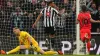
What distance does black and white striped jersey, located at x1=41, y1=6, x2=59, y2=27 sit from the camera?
816 inches

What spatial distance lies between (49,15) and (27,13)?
6.18 ft

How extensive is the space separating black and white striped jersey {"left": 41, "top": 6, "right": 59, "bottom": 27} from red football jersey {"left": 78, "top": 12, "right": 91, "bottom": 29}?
1051 millimetres

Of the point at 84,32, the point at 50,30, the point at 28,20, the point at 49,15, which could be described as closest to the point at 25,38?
the point at 50,30

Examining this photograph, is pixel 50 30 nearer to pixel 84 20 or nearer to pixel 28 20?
pixel 84 20

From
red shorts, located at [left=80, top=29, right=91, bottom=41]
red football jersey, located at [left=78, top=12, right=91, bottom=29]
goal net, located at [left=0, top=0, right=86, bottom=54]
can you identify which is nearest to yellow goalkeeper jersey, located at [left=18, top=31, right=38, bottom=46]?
red shorts, located at [left=80, top=29, right=91, bottom=41]

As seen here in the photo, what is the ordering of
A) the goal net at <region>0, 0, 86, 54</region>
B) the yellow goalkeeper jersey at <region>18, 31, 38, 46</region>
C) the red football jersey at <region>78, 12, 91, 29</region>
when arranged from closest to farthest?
the yellow goalkeeper jersey at <region>18, 31, 38, 46</region> < the red football jersey at <region>78, 12, 91, 29</region> < the goal net at <region>0, 0, 86, 54</region>

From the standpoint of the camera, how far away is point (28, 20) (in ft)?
74.0

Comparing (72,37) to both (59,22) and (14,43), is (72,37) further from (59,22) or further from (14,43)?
(14,43)

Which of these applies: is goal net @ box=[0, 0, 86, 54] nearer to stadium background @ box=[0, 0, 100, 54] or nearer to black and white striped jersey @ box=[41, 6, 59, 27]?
stadium background @ box=[0, 0, 100, 54]

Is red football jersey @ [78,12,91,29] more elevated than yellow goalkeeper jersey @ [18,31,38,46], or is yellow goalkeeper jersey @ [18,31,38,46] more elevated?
red football jersey @ [78,12,91,29]

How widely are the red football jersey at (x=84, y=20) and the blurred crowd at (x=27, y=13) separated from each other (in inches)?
82.5

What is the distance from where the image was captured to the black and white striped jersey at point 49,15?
20719mm

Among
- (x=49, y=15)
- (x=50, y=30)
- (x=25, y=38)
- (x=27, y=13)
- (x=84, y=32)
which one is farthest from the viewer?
(x=27, y=13)

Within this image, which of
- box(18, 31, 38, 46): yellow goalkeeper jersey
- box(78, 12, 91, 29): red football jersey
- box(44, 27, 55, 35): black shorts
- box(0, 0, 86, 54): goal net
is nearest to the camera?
box(18, 31, 38, 46): yellow goalkeeper jersey
